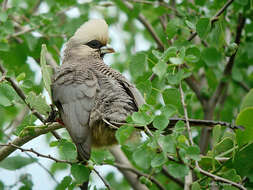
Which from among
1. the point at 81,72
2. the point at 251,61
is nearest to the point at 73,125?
the point at 81,72

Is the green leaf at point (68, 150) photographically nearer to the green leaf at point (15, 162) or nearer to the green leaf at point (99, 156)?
the green leaf at point (99, 156)

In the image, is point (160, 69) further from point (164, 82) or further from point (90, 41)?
point (90, 41)

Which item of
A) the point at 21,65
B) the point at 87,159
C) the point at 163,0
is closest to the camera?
the point at 87,159

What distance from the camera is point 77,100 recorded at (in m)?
2.64

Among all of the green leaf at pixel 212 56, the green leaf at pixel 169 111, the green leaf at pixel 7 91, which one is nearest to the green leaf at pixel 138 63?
the green leaf at pixel 169 111

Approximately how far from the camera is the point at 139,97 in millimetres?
2760

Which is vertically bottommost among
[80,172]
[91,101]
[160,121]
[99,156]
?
[99,156]

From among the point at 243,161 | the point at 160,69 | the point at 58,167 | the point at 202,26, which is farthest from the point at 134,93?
the point at 58,167

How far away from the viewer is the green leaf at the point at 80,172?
2.42m

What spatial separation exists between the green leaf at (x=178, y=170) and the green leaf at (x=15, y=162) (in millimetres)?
1351

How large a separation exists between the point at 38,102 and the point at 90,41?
1.16 meters

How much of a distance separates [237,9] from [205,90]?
899 millimetres

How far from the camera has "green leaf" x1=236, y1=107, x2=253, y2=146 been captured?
2.19 meters

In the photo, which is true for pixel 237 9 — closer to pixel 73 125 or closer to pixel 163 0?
pixel 163 0
